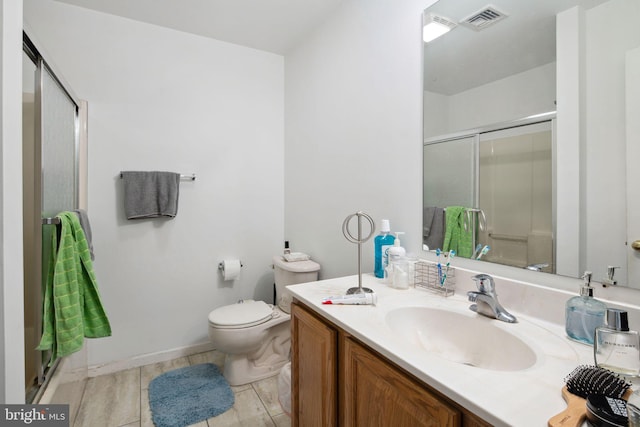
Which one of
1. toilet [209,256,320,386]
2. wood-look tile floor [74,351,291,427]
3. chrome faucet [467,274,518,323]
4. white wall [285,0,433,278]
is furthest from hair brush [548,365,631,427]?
toilet [209,256,320,386]

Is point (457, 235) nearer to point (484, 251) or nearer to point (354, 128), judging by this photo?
point (484, 251)

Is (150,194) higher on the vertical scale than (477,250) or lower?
higher

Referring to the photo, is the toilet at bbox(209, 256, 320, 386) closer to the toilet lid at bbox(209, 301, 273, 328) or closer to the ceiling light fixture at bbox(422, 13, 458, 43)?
the toilet lid at bbox(209, 301, 273, 328)

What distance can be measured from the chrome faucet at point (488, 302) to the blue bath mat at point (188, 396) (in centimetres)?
144

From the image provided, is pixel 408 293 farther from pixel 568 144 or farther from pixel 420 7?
pixel 420 7

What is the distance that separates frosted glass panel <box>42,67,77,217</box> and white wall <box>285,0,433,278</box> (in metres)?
1.38

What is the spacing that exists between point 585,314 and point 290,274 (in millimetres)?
1519

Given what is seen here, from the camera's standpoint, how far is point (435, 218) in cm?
130

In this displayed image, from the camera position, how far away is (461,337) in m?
0.96

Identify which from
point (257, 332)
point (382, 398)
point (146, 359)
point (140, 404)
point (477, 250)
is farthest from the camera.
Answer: point (146, 359)

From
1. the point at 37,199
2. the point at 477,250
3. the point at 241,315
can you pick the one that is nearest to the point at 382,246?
the point at 477,250

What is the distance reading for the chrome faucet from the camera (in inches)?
35.9

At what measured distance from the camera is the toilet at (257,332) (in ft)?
5.83

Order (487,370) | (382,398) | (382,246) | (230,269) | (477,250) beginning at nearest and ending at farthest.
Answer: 1. (487,370)
2. (382,398)
3. (477,250)
4. (382,246)
5. (230,269)
